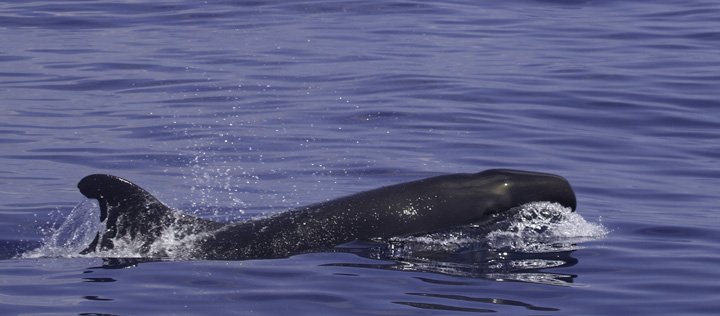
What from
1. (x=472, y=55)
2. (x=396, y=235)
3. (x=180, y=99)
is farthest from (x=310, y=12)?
(x=396, y=235)

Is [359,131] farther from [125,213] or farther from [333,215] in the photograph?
[125,213]

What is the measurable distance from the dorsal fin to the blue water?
43 cm

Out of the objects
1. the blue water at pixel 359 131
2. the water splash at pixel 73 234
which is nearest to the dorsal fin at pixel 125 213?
the water splash at pixel 73 234

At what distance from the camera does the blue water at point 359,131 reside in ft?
30.0

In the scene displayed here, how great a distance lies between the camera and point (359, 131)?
16.8 m

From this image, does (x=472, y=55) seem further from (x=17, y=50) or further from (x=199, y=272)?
(x=199, y=272)

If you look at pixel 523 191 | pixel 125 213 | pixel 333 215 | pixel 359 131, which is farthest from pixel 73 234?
pixel 359 131

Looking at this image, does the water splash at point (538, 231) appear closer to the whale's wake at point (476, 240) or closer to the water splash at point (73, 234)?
the whale's wake at point (476, 240)

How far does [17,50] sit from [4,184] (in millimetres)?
10977

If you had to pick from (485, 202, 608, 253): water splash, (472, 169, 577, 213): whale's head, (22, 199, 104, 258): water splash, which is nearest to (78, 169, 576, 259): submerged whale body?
(472, 169, 577, 213): whale's head

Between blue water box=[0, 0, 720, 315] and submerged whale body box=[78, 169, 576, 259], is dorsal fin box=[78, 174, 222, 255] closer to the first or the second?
submerged whale body box=[78, 169, 576, 259]

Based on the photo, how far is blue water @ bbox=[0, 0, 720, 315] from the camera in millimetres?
9148

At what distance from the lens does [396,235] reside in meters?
10.5

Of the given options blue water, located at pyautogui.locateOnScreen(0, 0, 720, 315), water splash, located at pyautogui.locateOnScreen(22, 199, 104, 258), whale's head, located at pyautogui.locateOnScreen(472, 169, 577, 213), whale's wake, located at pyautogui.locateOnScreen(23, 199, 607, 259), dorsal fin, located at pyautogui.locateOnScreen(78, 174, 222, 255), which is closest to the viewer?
blue water, located at pyautogui.locateOnScreen(0, 0, 720, 315)
